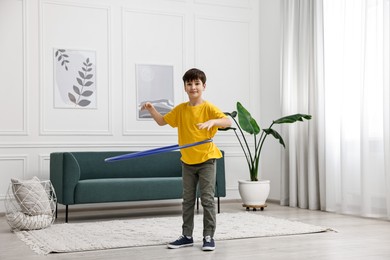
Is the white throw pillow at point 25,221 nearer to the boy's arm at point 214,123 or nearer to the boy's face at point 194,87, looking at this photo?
the boy's face at point 194,87

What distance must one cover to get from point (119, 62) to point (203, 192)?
127 inches

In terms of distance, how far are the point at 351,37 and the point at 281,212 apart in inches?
75.1

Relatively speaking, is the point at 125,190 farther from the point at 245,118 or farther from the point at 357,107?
the point at 357,107

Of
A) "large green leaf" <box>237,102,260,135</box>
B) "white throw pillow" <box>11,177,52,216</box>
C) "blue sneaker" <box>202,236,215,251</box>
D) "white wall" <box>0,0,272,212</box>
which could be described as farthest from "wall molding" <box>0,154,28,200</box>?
"blue sneaker" <box>202,236,215,251</box>

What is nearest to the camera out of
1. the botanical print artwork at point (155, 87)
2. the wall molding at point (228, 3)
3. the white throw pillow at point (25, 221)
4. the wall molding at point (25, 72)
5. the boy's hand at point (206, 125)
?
the boy's hand at point (206, 125)

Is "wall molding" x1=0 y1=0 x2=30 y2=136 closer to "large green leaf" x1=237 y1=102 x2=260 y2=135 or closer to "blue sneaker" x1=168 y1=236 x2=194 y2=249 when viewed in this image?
"large green leaf" x1=237 y1=102 x2=260 y2=135

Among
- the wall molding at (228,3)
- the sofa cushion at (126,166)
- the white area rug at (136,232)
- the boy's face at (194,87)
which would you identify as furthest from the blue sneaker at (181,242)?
the wall molding at (228,3)

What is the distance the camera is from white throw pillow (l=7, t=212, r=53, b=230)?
457cm

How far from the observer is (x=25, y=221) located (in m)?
4.57

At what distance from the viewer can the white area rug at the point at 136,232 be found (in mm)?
3848

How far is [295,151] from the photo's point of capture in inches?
254

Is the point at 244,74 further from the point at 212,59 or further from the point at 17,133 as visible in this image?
the point at 17,133

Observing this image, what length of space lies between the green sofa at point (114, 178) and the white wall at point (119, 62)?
42 centimetres

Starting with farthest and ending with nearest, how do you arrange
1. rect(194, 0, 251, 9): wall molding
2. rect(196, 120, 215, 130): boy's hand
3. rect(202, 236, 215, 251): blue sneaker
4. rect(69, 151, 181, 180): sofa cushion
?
1. rect(194, 0, 251, 9): wall molding
2. rect(69, 151, 181, 180): sofa cushion
3. rect(202, 236, 215, 251): blue sneaker
4. rect(196, 120, 215, 130): boy's hand
